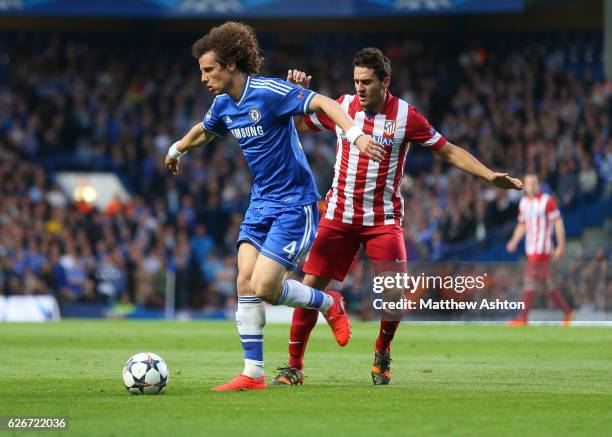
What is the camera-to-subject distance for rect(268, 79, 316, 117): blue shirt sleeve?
7805 millimetres

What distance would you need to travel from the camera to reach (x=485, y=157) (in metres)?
25.6

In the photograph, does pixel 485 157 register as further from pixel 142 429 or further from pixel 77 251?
pixel 142 429

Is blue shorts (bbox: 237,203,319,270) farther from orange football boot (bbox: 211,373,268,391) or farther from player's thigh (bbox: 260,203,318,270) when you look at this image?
orange football boot (bbox: 211,373,268,391)

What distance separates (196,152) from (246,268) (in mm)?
20344

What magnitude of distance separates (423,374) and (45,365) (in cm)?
327

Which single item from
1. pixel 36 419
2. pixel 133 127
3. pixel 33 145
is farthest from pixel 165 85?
pixel 36 419

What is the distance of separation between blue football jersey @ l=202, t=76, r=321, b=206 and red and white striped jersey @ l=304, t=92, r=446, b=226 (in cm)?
74

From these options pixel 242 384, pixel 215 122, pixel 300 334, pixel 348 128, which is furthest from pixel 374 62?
pixel 242 384

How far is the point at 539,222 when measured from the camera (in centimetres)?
1764

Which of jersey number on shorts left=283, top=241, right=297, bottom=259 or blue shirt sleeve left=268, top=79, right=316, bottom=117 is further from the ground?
blue shirt sleeve left=268, top=79, right=316, bottom=117

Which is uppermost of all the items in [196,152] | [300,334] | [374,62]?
[374,62]

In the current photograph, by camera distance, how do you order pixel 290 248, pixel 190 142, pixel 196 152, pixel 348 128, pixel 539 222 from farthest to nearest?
pixel 196 152
pixel 539 222
pixel 190 142
pixel 290 248
pixel 348 128

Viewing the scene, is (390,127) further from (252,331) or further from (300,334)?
(252,331)

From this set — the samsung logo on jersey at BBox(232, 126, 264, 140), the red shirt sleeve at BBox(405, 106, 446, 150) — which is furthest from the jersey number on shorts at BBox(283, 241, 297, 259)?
the red shirt sleeve at BBox(405, 106, 446, 150)
